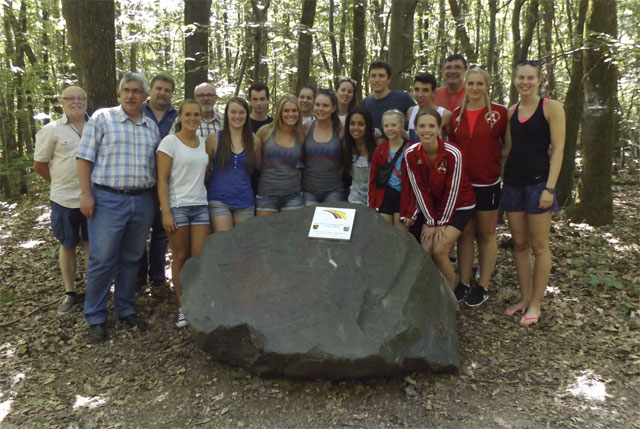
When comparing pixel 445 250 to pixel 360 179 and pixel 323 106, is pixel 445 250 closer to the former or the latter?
pixel 360 179

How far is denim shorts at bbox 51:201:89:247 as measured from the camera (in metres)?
4.93

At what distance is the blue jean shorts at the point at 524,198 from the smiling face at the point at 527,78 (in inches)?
34.8

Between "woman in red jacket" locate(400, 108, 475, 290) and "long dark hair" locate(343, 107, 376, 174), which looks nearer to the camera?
"woman in red jacket" locate(400, 108, 475, 290)

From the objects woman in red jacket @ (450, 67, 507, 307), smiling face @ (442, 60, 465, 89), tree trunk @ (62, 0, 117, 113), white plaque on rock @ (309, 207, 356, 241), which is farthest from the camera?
tree trunk @ (62, 0, 117, 113)

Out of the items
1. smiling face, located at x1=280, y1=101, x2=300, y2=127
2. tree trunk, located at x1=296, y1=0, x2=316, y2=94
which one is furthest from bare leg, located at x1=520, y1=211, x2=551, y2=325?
tree trunk, located at x1=296, y1=0, x2=316, y2=94

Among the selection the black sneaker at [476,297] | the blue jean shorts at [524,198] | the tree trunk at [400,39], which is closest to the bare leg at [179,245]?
the black sneaker at [476,297]

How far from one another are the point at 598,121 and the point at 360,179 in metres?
4.53

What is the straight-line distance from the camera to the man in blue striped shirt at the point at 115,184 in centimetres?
436

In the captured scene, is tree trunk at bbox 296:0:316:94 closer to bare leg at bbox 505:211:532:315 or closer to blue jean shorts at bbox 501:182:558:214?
blue jean shorts at bbox 501:182:558:214

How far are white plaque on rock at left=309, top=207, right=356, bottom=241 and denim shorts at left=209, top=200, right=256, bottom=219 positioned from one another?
0.91 meters

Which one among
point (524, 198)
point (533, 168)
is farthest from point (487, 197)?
point (533, 168)

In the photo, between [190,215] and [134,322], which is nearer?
[190,215]

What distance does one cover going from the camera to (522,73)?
405 centimetres

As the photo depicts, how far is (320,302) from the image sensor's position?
3.56 metres
